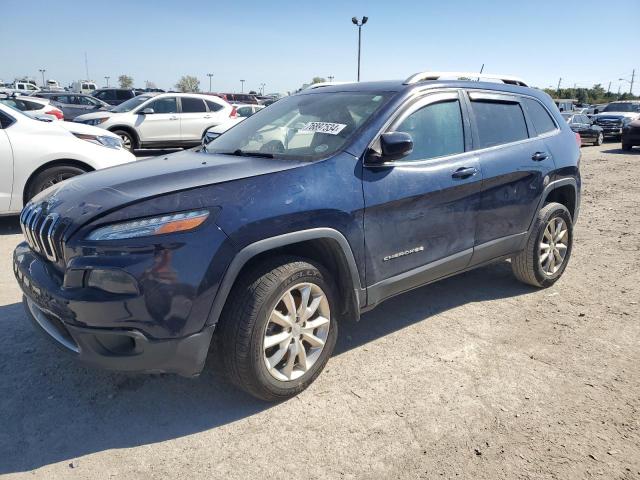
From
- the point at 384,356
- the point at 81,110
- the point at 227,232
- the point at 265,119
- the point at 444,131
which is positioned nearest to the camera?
the point at 227,232

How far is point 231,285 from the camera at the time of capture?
99.8 inches

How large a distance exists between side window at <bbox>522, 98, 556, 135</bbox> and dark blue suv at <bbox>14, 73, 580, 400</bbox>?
0.30 m

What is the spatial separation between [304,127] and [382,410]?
188cm

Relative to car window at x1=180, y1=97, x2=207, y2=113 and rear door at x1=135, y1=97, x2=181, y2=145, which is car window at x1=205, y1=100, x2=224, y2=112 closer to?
car window at x1=180, y1=97, x2=207, y2=113

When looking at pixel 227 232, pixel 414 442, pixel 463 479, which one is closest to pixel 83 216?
pixel 227 232

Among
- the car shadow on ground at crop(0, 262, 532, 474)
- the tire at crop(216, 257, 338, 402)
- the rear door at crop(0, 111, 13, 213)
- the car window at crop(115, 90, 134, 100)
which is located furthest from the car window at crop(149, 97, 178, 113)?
the tire at crop(216, 257, 338, 402)

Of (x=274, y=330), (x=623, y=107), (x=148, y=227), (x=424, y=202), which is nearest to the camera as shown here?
(x=148, y=227)

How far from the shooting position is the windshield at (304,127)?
10.6 ft

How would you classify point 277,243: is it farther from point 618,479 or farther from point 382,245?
point 618,479

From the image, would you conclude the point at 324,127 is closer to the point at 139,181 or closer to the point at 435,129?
the point at 435,129

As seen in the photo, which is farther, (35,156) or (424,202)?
(35,156)

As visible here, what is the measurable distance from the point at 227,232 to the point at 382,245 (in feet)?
3.46

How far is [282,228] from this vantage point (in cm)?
266

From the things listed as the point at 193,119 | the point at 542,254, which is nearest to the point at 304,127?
the point at 542,254
